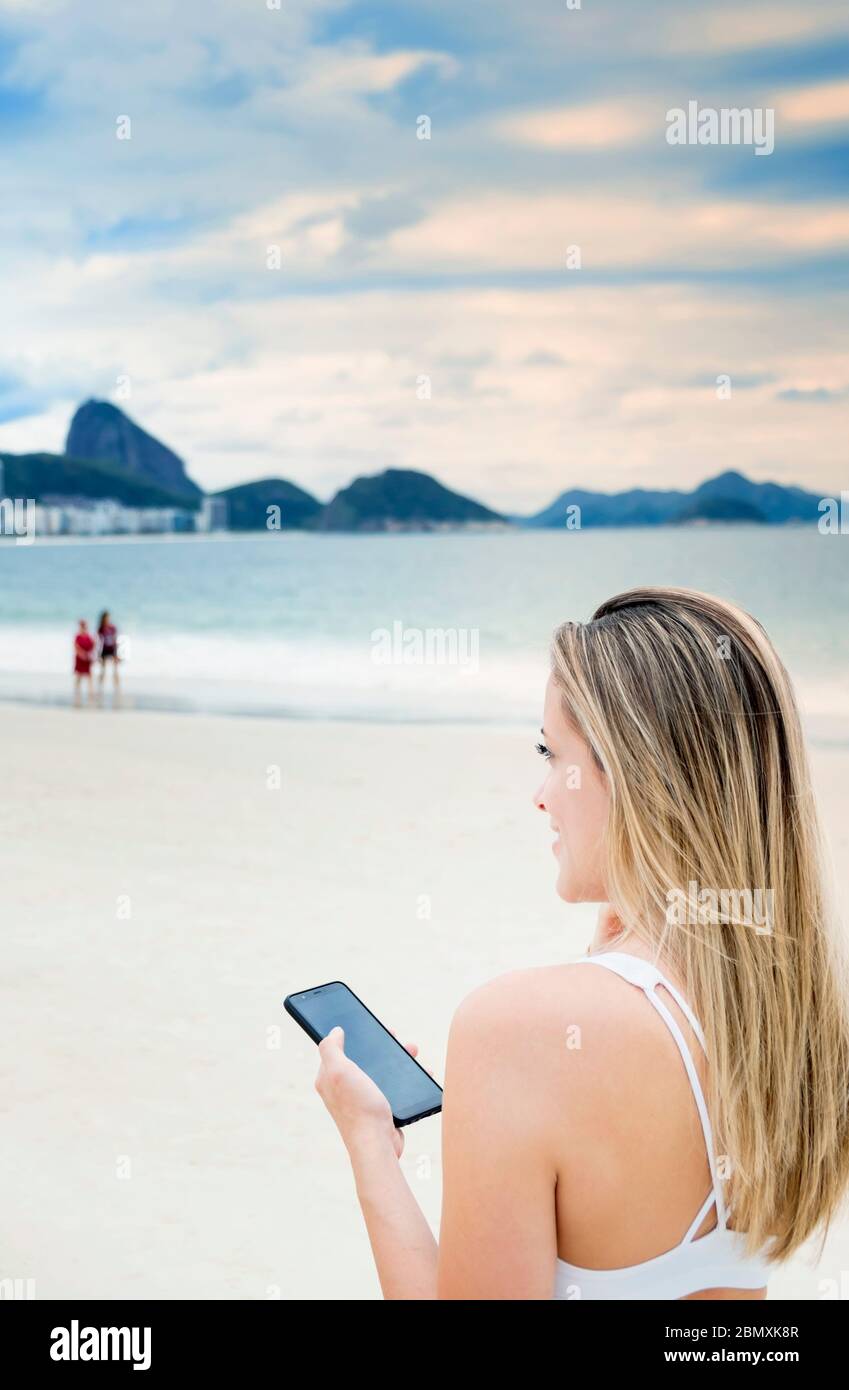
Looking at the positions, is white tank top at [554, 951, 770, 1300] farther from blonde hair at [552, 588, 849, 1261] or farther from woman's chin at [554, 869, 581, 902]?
woman's chin at [554, 869, 581, 902]

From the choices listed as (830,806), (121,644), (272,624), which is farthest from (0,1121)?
(272,624)

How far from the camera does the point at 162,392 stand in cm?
7894

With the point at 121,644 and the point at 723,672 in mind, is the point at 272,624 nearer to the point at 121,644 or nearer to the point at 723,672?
the point at 121,644

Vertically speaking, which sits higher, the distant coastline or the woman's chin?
the distant coastline

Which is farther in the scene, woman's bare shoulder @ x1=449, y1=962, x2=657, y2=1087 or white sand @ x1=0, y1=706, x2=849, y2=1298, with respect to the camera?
white sand @ x1=0, y1=706, x2=849, y2=1298

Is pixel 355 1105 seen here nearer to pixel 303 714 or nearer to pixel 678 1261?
pixel 678 1261

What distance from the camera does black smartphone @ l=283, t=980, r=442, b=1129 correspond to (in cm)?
187

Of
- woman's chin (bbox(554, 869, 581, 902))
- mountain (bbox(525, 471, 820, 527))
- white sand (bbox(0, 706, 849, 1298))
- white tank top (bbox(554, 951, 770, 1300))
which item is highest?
mountain (bbox(525, 471, 820, 527))

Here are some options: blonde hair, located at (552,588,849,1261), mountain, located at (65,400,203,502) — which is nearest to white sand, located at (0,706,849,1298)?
blonde hair, located at (552,588,849,1261)

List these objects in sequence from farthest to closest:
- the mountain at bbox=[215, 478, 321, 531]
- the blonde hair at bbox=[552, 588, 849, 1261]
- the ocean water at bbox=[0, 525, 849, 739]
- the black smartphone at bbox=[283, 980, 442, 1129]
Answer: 1. the mountain at bbox=[215, 478, 321, 531]
2. the ocean water at bbox=[0, 525, 849, 739]
3. the black smartphone at bbox=[283, 980, 442, 1129]
4. the blonde hair at bbox=[552, 588, 849, 1261]

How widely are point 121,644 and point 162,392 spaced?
157ft

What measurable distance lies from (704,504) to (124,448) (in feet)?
138

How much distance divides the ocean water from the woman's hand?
4.60 feet

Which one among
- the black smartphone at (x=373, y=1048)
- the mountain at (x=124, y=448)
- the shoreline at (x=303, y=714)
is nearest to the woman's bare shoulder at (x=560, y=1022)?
the black smartphone at (x=373, y=1048)
